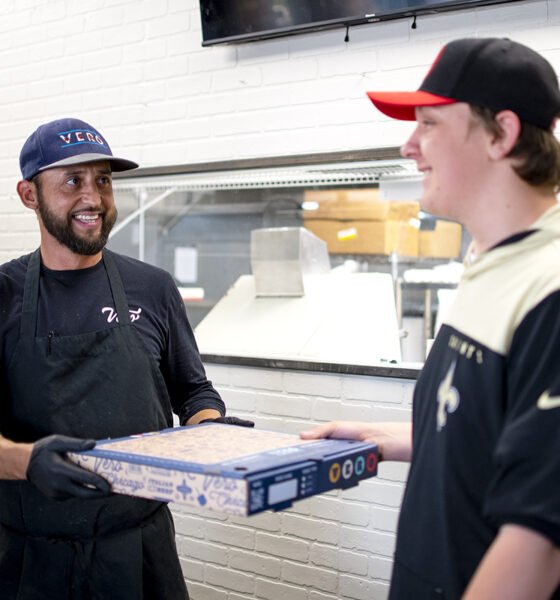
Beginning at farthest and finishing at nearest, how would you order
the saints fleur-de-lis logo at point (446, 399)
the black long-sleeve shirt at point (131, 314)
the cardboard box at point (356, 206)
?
the cardboard box at point (356, 206) < the black long-sleeve shirt at point (131, 314) < the saints fleur-de-lis logo at point (446, 399)

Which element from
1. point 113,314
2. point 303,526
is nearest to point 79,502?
point 113,314

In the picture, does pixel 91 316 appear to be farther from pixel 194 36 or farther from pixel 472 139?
pixel 194 36

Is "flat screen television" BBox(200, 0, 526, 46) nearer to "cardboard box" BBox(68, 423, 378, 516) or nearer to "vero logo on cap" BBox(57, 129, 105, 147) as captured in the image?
"vero logo on cap" BBox(57, 129, 105, 147)

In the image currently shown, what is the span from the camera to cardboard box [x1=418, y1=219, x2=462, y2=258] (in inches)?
140

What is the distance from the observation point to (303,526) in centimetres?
245

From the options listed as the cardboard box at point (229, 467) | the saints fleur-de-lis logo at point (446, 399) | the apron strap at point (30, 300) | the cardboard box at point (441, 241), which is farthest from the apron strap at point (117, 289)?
the cardboard box at point (441, 241)

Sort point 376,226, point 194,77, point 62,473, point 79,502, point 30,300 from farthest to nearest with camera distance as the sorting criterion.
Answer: point 376,226, point 194,77, point 30,300, point 79,502, point 62,473

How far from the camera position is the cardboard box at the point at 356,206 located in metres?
3.54

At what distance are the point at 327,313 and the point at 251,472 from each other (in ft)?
5.09

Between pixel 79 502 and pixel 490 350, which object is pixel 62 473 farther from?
pixel 490 350

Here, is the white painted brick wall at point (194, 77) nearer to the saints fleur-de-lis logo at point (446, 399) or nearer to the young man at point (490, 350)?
the young man at point (490, 350)

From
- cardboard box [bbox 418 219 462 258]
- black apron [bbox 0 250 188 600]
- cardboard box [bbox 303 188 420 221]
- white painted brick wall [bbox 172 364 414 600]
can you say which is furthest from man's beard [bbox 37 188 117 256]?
cardboard box [bbox 418 219 462 258]

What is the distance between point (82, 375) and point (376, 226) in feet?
7.39

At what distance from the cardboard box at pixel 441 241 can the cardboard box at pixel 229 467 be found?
237cm
